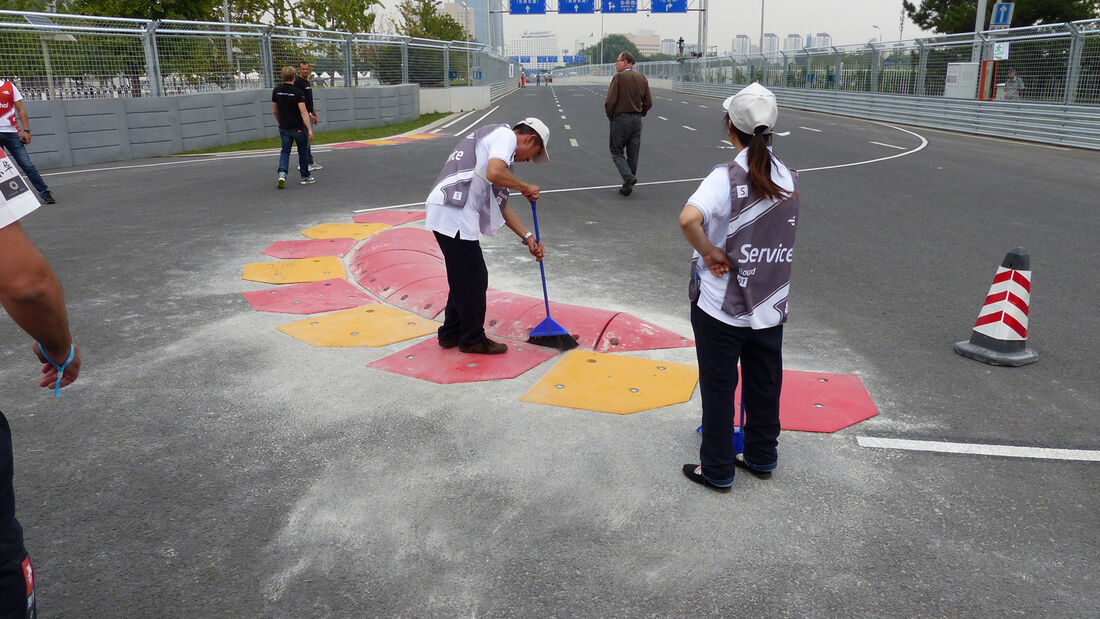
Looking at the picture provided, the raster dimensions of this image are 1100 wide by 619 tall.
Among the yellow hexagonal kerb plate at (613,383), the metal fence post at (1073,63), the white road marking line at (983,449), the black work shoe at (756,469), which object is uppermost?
the metal fence post at (1073,63)

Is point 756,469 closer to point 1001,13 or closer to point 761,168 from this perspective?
point 761,168

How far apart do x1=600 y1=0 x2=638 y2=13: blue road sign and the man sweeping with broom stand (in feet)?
198

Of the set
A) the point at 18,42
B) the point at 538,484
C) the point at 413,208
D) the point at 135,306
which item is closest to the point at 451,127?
the point at 18,42

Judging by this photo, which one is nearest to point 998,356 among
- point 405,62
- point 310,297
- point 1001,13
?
point 310,297

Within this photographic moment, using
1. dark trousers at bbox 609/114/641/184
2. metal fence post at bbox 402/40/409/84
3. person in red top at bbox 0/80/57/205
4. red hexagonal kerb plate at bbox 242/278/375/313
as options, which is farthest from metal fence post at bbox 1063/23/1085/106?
person in red top at bbox 0/80/57/205

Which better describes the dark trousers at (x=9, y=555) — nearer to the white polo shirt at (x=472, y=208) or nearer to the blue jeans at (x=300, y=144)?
the white polo shirt at (x=472, y=208)

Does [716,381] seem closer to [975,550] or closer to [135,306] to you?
[975,550]

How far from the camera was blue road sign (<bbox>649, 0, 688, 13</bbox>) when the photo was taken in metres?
62.3

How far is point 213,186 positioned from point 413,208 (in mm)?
4183

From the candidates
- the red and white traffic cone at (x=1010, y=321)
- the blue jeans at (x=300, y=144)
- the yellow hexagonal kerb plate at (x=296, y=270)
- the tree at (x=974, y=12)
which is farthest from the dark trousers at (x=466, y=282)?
the tree at (x=974, y=12)

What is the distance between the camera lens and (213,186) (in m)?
12.5

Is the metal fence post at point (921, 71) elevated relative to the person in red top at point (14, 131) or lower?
elevated

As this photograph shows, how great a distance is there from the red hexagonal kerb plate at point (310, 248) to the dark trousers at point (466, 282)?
3.14m

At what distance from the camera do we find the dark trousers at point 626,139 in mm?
11273
